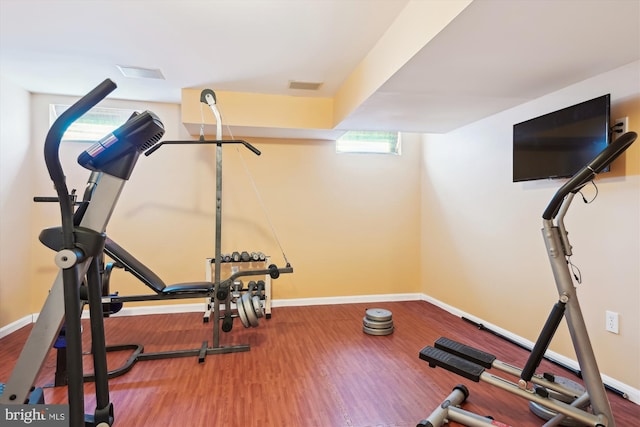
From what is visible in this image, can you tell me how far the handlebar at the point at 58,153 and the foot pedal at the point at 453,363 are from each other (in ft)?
5.70

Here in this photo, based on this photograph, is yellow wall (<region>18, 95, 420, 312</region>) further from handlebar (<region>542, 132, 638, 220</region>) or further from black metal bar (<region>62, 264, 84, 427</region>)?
black metal bar (<region>62, 264, 84, 427</region>)

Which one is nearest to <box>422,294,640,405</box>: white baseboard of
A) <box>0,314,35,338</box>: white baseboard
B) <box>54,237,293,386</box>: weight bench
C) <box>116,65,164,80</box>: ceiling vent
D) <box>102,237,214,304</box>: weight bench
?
<box>54,237,293,386</box>: weight bench

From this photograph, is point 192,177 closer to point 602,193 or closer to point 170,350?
point 170,350

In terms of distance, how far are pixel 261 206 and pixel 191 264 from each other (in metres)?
1.01

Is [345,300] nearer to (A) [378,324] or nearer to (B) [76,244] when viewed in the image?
(A) [378,324]

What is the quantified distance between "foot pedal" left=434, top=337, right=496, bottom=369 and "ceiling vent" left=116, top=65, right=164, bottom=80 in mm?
3009

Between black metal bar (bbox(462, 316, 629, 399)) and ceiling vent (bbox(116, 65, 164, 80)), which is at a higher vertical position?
ceiling vent (bbox(116, 65, 164, 80))

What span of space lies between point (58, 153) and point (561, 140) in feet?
9.16

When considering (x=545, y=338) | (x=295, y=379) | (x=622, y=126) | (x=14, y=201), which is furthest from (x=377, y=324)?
(x=14, y=201)

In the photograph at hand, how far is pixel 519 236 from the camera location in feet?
9.34

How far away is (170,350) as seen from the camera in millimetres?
2727

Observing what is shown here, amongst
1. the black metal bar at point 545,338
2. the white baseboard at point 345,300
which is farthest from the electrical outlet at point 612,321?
the white baseboard at point 345,300

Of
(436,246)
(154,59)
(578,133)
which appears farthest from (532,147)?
(154,59)

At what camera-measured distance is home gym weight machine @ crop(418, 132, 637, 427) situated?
1535 millimetres
